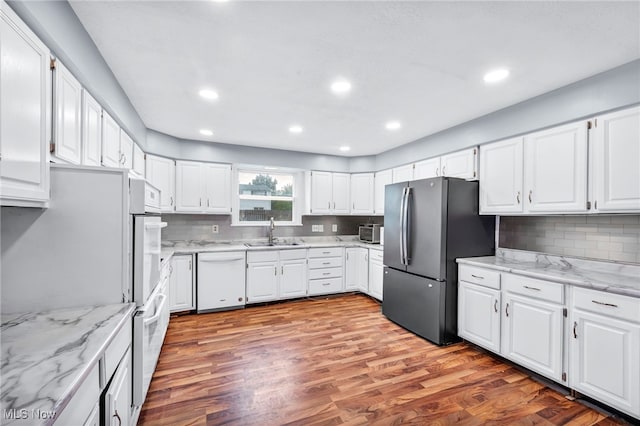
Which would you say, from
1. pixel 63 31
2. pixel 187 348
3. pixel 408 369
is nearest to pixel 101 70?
pixel 63 31

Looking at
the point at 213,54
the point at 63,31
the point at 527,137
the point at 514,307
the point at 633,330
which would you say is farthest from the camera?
the point at 527,137

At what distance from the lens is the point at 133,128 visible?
9.11 feet

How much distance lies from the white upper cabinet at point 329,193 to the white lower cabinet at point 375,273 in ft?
3.22

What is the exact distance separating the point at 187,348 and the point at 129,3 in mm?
2748

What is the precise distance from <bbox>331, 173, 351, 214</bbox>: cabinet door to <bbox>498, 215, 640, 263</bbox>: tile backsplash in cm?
239

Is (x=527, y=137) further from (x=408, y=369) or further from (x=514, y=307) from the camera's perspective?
(x=408, y=369)

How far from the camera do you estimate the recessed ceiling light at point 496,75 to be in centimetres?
206

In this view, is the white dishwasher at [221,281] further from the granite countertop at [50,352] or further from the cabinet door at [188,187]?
the granite countertop at [50,352]

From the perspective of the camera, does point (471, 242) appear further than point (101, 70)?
Yes

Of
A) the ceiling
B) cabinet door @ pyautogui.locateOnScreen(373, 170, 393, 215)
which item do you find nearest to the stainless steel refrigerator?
the ceiling

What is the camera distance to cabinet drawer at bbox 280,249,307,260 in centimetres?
420

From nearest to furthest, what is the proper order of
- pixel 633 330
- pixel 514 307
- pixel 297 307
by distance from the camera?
1. pixel 633 330
2. pixel 514 307
3. pixel 297 307

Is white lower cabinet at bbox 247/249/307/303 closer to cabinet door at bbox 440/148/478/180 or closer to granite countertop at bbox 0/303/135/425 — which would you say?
cabinet door at bbox 440/148/478/180

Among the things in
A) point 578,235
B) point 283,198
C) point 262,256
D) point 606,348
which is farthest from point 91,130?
point 578,235
